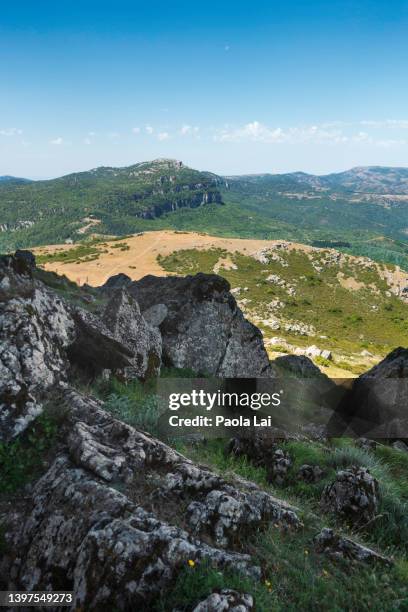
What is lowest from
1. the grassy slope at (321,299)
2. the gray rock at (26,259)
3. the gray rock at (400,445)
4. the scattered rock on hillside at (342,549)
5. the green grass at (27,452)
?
the grassy slope at (321,299)

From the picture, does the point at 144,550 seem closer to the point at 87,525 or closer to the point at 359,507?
the point at 87,525

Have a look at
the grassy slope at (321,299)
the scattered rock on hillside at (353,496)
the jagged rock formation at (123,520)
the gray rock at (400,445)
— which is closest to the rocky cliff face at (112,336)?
the jagged rock formation at (123,520)

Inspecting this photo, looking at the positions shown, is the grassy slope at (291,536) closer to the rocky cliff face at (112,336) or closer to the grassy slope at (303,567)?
the grassy slope at (303,567)

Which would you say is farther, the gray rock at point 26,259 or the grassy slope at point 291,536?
the gray rock at point 26,259

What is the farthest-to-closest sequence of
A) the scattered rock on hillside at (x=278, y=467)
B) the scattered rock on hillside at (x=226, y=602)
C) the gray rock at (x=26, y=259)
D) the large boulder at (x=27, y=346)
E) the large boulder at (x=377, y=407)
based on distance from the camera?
1. the large boulder at (x=377, y=407)
2. the gray rock at (x=26, y=259)
3. the scattered rock on hillside at (x=278, y=467)
4. the large boulder at (x=27, y=346)
5. the scattered rock on hillside at (x=226, y=602)

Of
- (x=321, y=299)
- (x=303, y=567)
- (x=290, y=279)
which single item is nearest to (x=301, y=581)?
(x=303, y=567)

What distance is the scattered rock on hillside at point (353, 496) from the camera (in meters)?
7.34

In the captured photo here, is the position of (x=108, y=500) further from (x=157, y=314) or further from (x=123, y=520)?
(x=157, y=314)

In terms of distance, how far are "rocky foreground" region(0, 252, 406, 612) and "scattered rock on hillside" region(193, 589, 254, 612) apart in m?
0.01

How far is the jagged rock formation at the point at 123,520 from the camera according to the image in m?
4.65

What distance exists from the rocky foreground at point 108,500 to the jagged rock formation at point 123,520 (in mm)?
15

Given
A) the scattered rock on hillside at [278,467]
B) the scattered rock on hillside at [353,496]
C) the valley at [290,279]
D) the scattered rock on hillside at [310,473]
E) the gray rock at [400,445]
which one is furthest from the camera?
the valley at [290,279]

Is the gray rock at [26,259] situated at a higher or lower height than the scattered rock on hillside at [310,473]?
higher

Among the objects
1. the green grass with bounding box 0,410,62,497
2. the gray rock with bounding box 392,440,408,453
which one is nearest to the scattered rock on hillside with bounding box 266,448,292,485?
the green grass with bounding box 0,410,62,497
